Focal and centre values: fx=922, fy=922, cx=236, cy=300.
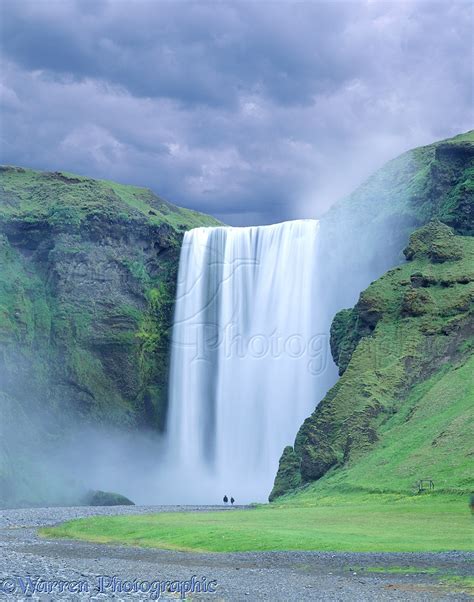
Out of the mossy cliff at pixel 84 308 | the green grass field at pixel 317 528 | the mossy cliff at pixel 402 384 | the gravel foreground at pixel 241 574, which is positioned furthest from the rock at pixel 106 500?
the gravel foreground at pixel 241 574

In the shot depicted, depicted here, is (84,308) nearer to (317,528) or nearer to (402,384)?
(402,384)

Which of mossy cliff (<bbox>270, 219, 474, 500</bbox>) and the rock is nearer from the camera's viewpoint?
mossy cliff (<bbox>270, 219, 474, 500</bbox>)

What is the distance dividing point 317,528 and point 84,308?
68467 mm

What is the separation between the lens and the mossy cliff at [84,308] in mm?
102625

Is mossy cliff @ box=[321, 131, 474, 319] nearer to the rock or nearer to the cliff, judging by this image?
the cliff

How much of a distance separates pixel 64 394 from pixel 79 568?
71638 millimetres

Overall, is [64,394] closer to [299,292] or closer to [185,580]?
[299,292]

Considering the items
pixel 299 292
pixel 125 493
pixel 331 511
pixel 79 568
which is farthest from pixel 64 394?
pixel 79 568

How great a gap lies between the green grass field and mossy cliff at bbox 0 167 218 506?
50181 mm

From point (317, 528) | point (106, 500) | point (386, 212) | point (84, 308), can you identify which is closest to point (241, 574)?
point (317, 528)

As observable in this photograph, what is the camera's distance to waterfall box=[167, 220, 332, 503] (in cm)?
9431

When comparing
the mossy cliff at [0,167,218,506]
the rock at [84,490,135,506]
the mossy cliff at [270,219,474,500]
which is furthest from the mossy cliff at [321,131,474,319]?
the rock at [84,490,135,506]

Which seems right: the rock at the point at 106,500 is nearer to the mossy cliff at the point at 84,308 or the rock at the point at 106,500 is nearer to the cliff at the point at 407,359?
the mossy cliff at the point at 84,308

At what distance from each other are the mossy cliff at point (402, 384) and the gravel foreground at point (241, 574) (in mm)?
23118
